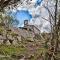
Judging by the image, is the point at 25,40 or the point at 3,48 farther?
the point at 25,40

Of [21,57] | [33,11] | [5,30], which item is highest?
Answer: [33,11]

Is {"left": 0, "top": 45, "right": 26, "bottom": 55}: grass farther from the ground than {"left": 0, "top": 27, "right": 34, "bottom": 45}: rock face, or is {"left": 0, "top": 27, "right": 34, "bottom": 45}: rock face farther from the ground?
{"left": 0, "top": 27, "right": 34, "bottom": 45}: rock face

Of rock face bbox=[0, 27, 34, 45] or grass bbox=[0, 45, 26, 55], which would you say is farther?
rock face bbox=[0, 27, 34, 45]

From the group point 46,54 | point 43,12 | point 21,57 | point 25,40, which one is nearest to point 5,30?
Answer: point 25,40

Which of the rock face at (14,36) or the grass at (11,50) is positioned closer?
the grass at (11,50)

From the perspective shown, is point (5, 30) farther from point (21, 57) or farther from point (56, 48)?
point (56, 48)

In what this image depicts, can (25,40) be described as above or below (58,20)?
below

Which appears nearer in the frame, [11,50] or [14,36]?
[11,50]

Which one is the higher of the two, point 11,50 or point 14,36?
point 14,36

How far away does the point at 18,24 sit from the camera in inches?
214

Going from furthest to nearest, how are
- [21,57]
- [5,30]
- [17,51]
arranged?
[5,30], [17,51], [21,57]

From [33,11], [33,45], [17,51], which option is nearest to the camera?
[17,51]

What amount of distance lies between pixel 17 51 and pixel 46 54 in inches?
38.7

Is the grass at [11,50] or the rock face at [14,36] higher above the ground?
the rock face at [14,36]
